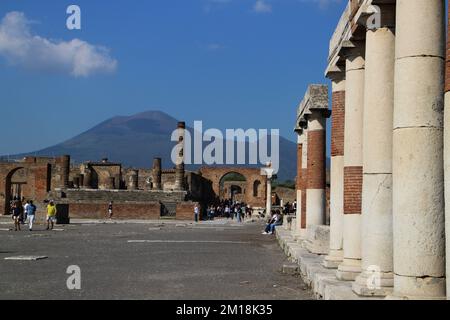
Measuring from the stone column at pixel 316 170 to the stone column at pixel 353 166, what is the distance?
234 inches

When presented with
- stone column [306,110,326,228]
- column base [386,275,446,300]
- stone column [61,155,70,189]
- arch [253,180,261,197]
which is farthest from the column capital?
arch [253,180,261,197]

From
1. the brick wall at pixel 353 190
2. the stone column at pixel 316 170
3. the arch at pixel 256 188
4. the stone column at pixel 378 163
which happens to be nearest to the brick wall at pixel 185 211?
the stone column at pixel 316 170

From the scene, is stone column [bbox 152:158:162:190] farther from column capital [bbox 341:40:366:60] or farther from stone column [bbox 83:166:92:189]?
column capital [bbox 341:40:366:60]

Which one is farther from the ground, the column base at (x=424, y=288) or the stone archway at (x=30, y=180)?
the stone archway at (x=30, y=180)

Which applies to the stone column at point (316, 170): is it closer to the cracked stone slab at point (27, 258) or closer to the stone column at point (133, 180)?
the cracked stone slab at point (27, 258)

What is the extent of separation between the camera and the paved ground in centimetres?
961

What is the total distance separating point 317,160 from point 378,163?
25.7ft

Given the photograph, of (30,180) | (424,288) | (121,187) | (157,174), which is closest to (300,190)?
(424,288)

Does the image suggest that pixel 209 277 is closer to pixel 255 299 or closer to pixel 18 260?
pixel 255 299

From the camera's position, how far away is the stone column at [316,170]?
15.7 m

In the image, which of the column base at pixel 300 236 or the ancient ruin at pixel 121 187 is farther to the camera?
the ancient ruin at pixel 121 187

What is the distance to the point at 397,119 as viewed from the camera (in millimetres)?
6355
